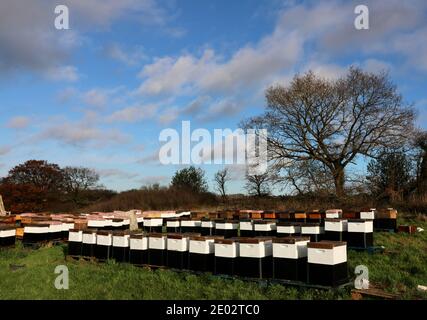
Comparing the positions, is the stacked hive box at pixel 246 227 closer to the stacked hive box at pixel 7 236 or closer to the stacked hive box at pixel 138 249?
the stacked hive box at pixel 138 249

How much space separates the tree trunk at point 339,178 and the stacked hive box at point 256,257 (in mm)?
19543

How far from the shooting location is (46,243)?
13422 mm

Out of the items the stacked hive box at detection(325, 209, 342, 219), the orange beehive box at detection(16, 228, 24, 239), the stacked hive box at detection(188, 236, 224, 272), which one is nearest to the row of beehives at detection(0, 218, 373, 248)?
the orange beehive box at detection(16, 228, 24, 239)

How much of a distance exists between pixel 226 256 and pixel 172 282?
111 centimetres

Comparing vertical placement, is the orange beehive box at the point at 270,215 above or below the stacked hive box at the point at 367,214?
below

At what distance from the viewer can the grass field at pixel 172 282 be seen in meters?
6.53

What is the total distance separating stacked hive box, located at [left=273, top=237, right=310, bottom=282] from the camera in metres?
6.61

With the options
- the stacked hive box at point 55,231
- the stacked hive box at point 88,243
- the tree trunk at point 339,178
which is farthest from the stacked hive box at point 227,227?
the tree trunk at point 339,178

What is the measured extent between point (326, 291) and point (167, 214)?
13483 millimetres

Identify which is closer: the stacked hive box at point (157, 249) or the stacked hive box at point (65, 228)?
the stacked hive box at point (157, 249)

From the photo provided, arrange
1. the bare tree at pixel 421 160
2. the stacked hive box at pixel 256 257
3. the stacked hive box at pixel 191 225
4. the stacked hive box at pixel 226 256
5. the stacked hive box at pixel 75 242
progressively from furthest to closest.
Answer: the bare tree at pixel 421 160
the stacked hive box at pixel 191 225
the stacked hive box at pixel 75 242
the stacked hive box at pixel 226 256
the stacked hive box at pixel 256 257

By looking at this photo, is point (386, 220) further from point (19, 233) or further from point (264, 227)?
point (19, 233)
